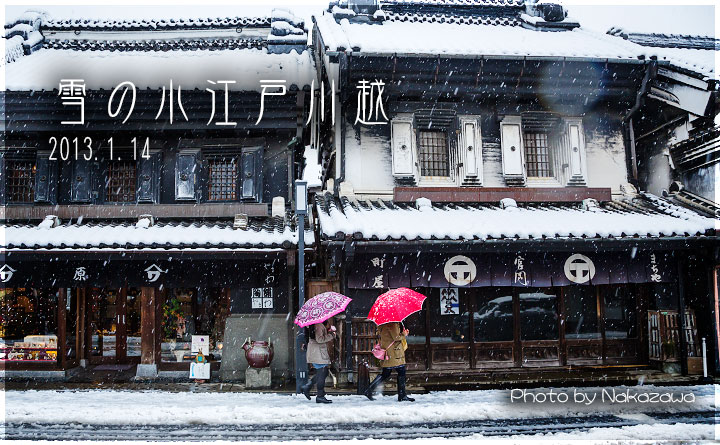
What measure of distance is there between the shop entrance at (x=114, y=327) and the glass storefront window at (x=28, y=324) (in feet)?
3.04

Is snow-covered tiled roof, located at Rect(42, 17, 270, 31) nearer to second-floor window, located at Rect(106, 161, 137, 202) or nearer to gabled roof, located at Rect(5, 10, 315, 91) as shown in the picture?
gabled roof, located at Rect(5, 10, 315, 91)

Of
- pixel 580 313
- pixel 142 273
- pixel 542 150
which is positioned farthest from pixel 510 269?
pixel 142 273

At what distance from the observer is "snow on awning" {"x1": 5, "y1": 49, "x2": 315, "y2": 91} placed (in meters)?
14.0

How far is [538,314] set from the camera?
13672 millimetres

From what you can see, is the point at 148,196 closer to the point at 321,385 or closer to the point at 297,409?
the point at 321,385

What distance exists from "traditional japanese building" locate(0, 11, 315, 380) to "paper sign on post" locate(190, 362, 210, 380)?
0.39 meters

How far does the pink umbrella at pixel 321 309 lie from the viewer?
10014 mm

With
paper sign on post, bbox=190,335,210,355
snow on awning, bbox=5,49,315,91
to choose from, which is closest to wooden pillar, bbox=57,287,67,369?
paper sign on post, bbox=190,335,210,355

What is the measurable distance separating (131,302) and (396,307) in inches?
360

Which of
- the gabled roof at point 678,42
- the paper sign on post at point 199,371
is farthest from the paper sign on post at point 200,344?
the gabled roof at point 678,42

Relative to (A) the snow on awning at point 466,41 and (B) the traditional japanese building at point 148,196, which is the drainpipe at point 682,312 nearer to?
(A) the snow on awning at point 466,41

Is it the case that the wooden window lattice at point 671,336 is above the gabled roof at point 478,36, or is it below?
below

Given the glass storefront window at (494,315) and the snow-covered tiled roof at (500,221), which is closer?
the snow-covered tiled roof at (500,221)

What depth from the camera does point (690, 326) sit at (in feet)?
42.0
